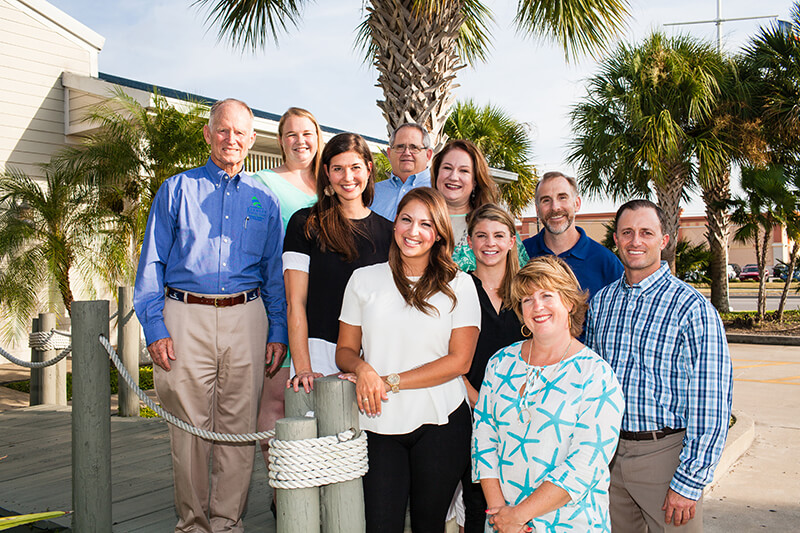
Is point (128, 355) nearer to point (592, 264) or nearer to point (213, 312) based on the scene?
point (213, 312)

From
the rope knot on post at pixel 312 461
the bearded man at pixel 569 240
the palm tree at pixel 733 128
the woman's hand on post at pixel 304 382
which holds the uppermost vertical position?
the palm tree at pixel 733 128

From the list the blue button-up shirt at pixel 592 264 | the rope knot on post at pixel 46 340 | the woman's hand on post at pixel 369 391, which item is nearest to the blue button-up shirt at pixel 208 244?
the woman's hand on post at pixel 369 391

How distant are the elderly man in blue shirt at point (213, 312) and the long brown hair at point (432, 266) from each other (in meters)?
1.05

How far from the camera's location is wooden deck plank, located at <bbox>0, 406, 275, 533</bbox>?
12.3ft

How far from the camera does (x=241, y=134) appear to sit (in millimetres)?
3270

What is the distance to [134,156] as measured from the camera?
9.37 metres

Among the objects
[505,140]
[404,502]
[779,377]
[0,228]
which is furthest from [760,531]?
[505,140]

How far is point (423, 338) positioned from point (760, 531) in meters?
3.17

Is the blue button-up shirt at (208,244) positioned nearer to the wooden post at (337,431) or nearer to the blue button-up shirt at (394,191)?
the blue button-up shirt at (394,191)

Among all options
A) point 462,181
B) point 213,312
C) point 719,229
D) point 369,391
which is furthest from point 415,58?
point 719,229

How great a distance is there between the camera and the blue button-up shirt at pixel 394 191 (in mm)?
3871

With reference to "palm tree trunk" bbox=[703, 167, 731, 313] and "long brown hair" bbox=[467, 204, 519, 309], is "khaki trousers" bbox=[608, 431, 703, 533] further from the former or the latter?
"palm tree trunk" bbox=[703, 167, 731, 313]

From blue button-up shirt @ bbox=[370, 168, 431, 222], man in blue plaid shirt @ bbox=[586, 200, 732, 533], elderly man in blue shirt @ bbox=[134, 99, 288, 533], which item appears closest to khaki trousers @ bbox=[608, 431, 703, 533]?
man in blue plaid shirt @ bbox=[586, 200, 732, 533]

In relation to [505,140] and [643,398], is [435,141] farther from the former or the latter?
[505,140]
